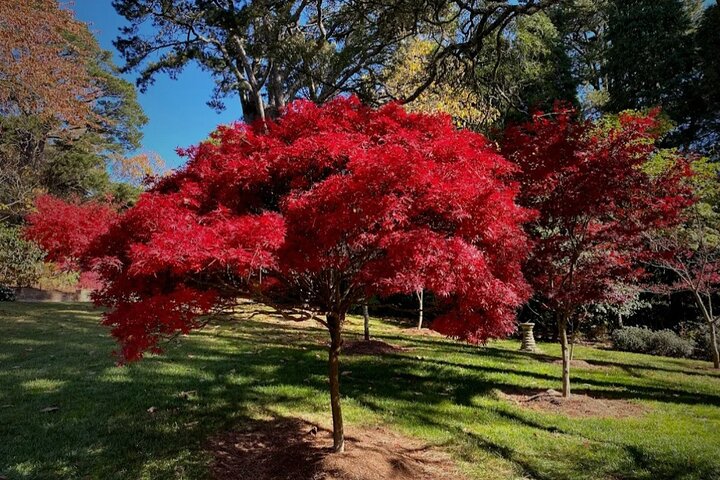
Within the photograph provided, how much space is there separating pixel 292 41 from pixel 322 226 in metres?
8.40

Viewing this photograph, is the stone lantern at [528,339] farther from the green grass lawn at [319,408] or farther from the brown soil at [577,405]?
the brown soil at [577,405]

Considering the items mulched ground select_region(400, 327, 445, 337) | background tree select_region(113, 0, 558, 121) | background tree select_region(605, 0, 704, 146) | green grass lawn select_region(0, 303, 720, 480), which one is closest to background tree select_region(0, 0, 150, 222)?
background tree select_region(113, 0, 558, 121)

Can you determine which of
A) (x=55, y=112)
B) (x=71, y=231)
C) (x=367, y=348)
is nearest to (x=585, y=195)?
(x=367, y=348)

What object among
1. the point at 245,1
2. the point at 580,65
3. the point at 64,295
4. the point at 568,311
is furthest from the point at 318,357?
the point at 580,65

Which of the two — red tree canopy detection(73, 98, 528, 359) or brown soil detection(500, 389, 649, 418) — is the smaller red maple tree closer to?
brown soil detection(500, 389, 649, 418)

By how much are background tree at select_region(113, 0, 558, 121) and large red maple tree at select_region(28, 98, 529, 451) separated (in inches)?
242

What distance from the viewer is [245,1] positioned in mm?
10477

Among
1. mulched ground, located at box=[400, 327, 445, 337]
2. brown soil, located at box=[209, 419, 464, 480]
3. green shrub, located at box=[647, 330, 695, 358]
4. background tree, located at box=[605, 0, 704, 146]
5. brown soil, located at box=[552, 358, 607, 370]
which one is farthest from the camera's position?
background tree, located at box=[605, 0, 704, 146]

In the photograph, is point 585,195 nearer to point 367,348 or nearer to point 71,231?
point 367,348

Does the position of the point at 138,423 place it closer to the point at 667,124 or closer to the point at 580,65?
the point at 667,124

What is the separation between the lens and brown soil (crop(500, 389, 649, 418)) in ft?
19.7

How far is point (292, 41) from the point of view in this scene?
10219 mm

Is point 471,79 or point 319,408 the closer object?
point 319,408

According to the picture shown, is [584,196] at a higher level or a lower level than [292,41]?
lower
